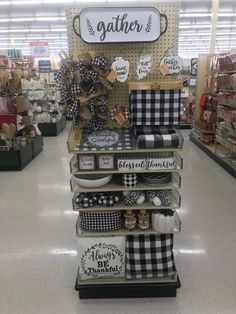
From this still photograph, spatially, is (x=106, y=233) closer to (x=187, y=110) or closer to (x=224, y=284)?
(x=224, y=284)

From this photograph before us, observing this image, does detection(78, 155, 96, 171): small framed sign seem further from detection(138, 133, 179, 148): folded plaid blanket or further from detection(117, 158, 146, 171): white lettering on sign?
detection(138, 133, 179, 148): folded plaid blanket

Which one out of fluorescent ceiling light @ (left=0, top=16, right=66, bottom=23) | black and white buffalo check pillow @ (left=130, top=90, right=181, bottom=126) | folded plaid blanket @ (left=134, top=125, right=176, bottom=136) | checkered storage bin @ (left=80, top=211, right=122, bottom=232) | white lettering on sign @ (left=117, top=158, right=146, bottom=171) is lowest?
checkered storage bin @ (left=80, top=211, right=122, bottom=232)

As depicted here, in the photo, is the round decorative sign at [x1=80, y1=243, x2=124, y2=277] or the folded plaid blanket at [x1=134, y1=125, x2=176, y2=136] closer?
the folded plaid blanket at [x1=134, y1=125, x2=176, y2=136]

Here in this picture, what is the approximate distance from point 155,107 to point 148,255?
1150 mm

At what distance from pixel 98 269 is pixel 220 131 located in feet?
14.8

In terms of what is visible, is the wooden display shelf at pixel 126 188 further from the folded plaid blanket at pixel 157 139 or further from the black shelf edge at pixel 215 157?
the black shelf edge at pixel 215 157

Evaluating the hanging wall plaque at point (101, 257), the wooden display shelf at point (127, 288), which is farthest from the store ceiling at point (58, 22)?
the wooden display shelf at point (127, 288)

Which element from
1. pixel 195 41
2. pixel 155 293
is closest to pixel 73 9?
pixel 155 293

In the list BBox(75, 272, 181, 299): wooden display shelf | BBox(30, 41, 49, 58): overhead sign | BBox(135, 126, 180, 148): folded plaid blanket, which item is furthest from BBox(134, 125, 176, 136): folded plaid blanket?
BBox(30, 41, 49, 58): overhead sign

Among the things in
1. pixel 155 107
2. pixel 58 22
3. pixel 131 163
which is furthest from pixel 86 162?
pixel 58 22

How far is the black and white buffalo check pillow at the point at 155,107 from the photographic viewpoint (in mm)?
1887

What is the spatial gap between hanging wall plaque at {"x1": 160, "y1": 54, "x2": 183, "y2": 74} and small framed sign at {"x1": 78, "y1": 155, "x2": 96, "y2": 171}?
2.63ft

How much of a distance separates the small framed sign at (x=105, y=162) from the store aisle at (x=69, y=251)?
3.63ft

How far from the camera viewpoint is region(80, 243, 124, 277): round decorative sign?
7.23 feet
